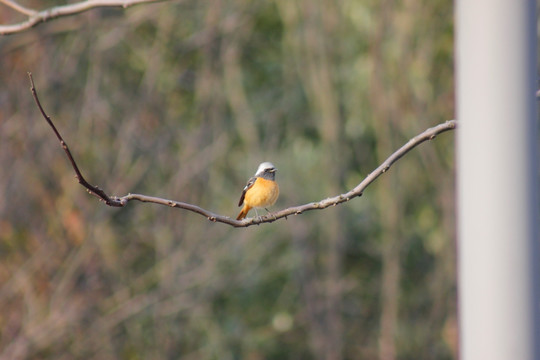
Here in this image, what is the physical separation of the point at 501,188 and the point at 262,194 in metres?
2.01

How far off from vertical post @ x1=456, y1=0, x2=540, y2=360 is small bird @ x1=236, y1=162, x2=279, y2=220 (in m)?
1.88

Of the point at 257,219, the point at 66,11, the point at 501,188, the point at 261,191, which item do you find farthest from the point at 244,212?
the point at 501,188

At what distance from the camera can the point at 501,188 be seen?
47.6 inches

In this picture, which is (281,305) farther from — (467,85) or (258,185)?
(467,85)

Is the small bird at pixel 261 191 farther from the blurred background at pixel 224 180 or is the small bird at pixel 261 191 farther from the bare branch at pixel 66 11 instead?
the blurred background at pixel 224 180

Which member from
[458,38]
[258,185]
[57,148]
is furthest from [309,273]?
[458,38]

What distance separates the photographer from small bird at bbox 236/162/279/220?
Result: 125 inches

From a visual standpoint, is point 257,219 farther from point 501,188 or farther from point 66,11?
point 66,11

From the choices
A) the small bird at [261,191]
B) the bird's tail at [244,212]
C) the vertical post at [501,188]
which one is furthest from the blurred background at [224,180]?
the vertical post at [501,188]

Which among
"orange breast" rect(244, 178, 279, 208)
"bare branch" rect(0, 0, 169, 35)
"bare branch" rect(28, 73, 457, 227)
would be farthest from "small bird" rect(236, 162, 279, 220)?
"bare branch" rect(28, 73, 457, 227)

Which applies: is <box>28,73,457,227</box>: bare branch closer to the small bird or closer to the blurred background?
the small bird

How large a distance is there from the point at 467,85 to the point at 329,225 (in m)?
7.62

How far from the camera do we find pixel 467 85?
1.25 m

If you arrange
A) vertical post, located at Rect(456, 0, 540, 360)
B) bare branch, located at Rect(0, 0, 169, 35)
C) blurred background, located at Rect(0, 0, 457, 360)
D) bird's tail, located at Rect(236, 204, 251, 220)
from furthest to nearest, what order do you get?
blurred background, located at Rect(0, 0, 457, 360) → bird's tail, located at Rect(236, 204, 251, 220) → bare branch, located at Rect(0, 0, 169, 35) → vertical post, located at Rect(456, 0, 540, 360)
